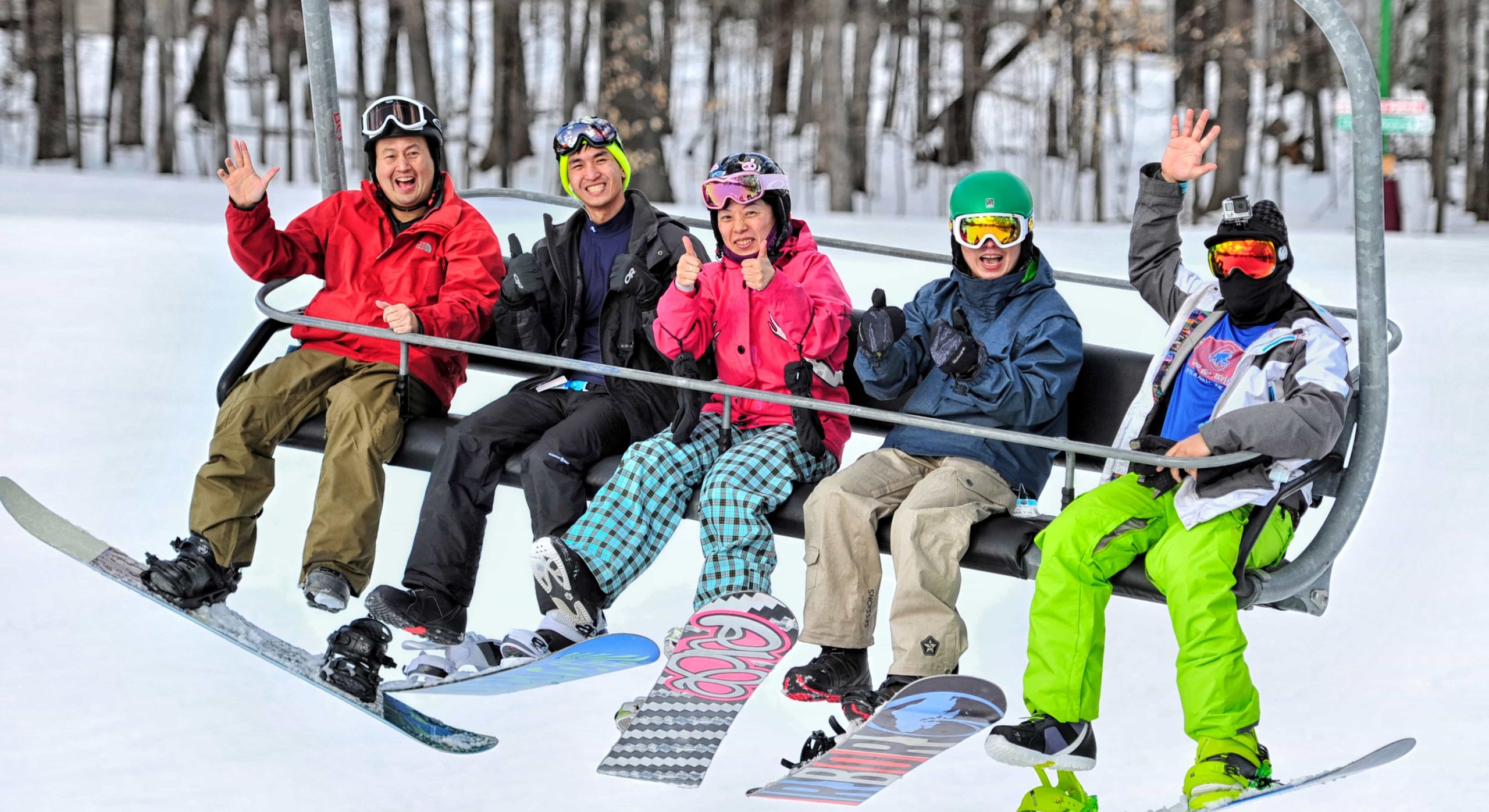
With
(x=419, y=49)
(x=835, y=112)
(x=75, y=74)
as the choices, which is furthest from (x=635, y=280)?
(x=75, y=74)

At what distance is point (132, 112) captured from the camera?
59.8ft

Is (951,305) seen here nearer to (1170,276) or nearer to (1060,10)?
(1170,276)

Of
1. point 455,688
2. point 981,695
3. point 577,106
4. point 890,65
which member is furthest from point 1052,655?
point 890,65

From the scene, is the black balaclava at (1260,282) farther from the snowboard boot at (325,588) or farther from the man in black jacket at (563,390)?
the snowboard boot at (325,588)

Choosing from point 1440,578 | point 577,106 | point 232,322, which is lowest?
point 1440,578

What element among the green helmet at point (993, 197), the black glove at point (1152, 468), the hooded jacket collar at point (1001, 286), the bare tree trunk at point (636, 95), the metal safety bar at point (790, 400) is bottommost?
the black glove at point (1152, 468)

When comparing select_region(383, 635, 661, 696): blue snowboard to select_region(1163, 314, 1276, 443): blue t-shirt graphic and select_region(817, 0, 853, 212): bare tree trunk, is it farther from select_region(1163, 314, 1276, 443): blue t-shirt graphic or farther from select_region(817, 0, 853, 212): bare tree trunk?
select_region(817, 0, 853, 212): bare tree trunk

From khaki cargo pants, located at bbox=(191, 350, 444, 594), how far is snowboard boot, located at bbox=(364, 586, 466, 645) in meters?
0.17

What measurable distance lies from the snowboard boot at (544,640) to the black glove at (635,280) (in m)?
0.90

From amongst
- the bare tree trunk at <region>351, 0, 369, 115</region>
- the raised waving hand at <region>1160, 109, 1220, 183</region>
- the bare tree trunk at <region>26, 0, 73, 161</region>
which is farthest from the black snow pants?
the bare tree trunk at <region>26, 0, 73, 161</region>

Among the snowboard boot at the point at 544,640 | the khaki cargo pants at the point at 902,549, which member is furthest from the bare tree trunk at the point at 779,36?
the khaki cargo pants at the point at 902,549

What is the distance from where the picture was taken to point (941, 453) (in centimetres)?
415

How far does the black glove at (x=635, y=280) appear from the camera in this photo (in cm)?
445

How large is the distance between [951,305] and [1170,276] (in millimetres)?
561
